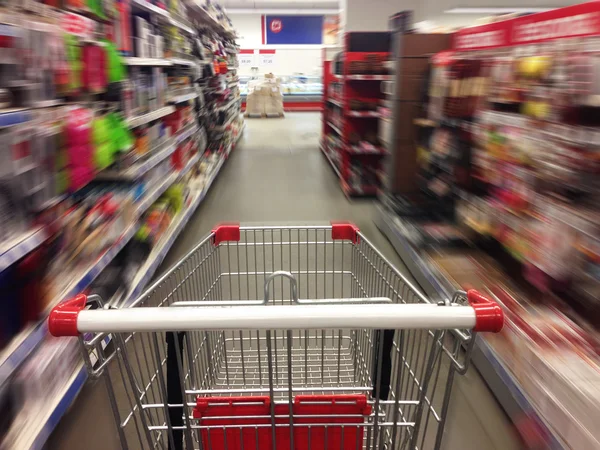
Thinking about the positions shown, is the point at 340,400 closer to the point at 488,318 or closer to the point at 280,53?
the point at 488,318

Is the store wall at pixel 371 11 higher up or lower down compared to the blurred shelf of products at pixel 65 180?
higher up

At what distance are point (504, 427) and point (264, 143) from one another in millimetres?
8182

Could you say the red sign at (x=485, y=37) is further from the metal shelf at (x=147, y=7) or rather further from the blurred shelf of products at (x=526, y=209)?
the metal shelf at (x=147, y=7)

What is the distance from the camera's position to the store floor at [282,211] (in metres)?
1.79

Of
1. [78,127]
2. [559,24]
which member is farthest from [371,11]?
[78,127]

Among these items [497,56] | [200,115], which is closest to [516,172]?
[497,56]

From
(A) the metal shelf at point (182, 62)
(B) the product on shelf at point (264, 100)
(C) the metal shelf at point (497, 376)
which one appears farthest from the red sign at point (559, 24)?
(B) the product on shelf at point (264, 100)

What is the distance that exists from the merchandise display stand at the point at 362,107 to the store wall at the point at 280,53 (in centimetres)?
1231

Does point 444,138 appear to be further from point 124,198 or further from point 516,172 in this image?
point 124,198

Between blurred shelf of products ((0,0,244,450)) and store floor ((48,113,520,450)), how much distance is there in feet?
0.63

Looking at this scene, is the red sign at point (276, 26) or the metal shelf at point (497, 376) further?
the red sign at point (276, 26)

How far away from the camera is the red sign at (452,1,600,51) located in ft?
5.24

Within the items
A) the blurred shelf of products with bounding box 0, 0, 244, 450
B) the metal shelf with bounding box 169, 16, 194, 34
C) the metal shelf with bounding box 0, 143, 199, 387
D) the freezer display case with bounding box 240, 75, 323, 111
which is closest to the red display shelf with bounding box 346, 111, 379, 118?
the metal shelf with bounding box 169, 16, 194, 34

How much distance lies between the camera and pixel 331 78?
6.89 meters
